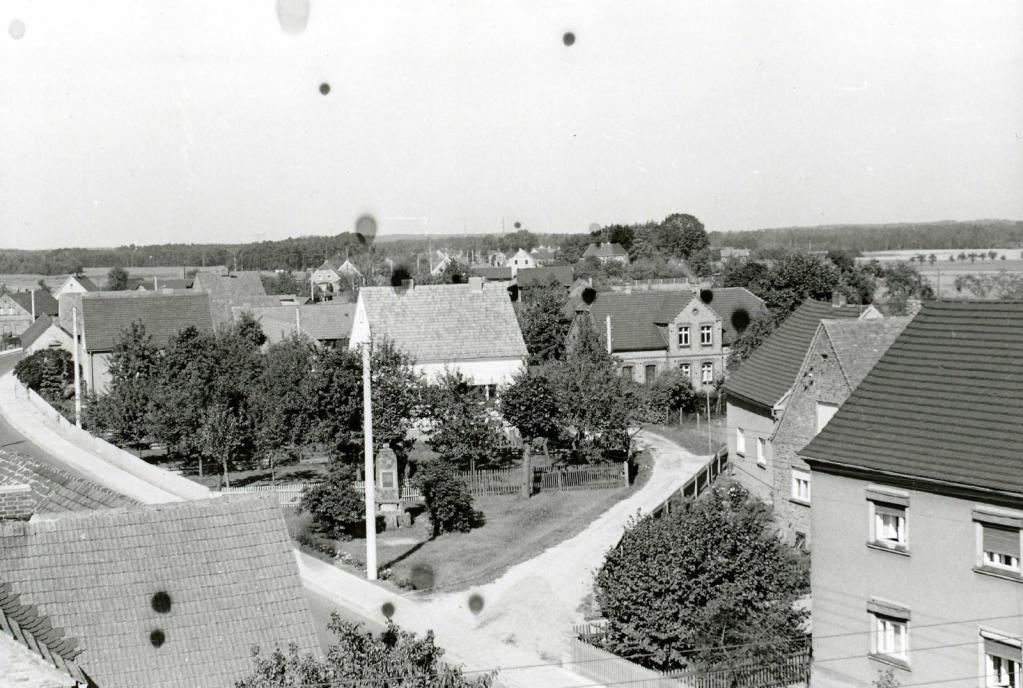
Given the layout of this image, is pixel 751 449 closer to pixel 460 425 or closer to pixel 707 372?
pixel 460 425

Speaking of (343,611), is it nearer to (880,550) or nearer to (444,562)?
(444,562)

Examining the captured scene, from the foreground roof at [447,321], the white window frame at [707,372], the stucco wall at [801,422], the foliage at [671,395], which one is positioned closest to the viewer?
the stucco wall at [801,422]

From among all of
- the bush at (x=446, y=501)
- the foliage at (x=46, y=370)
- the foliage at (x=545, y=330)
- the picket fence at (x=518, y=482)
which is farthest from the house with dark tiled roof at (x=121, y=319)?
the bush at (x=446, y=501)

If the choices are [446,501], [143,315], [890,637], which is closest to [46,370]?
[143,315]

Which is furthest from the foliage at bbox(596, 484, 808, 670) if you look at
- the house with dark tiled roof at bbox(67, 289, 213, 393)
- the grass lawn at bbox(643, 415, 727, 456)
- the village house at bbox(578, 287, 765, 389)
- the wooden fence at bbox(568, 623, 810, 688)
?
the house with dark tiled roof at bbox(67, 289, 213, 393)

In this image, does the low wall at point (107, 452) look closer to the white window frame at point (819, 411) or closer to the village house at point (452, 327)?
the village house at point (452, 327)

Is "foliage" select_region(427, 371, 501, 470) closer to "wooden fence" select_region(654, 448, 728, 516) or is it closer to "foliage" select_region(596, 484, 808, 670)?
"wooden fence" select_region(654, 448, 728, 516)
